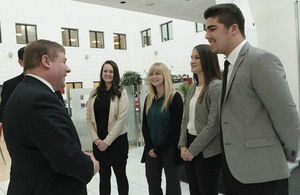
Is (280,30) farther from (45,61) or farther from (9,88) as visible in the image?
(9,88)

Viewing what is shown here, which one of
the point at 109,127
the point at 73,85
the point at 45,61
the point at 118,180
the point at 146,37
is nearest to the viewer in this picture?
the point at 45,61

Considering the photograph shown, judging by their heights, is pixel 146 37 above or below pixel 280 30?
above

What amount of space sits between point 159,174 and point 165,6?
21.6 ft

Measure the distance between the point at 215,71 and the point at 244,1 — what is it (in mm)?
2628

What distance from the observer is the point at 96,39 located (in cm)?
1548

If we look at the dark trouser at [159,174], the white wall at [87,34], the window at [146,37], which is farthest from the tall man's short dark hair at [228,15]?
the window at [146,37]

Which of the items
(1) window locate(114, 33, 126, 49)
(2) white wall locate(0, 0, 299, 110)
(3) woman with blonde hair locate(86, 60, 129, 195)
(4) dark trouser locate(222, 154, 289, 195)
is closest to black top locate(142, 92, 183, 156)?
(3) woman with blonde hair locate(86, 60, 129, 195)

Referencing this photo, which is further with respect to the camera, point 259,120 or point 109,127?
point 109,127

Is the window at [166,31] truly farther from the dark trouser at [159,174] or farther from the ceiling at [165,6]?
the dark trouser at [159,174]

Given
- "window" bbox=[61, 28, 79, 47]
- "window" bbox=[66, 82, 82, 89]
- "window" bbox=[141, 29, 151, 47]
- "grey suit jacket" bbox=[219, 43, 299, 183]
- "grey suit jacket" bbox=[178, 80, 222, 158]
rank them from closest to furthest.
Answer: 1. "grey suit jacket" bbox=[219, 43, 299, 183]
2. "grey suit jacket" bbox=[178, 80, 222, 158]
3. "window" bbox=[66, 82, 82, 89]
4. "window" bbox=[61, 28, 79, 47]
5. "window" bbox=[141, 29, 151, 47]

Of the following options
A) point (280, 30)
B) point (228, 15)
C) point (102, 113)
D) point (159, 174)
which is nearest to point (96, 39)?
point (280, 30)

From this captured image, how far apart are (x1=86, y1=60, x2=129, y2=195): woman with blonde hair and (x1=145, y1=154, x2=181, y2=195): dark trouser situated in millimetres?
386

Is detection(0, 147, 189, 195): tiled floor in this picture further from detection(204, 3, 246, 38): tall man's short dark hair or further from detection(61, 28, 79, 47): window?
detection(61, 28, 79, 47): window

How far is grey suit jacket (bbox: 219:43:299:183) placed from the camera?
1359 millimetres
